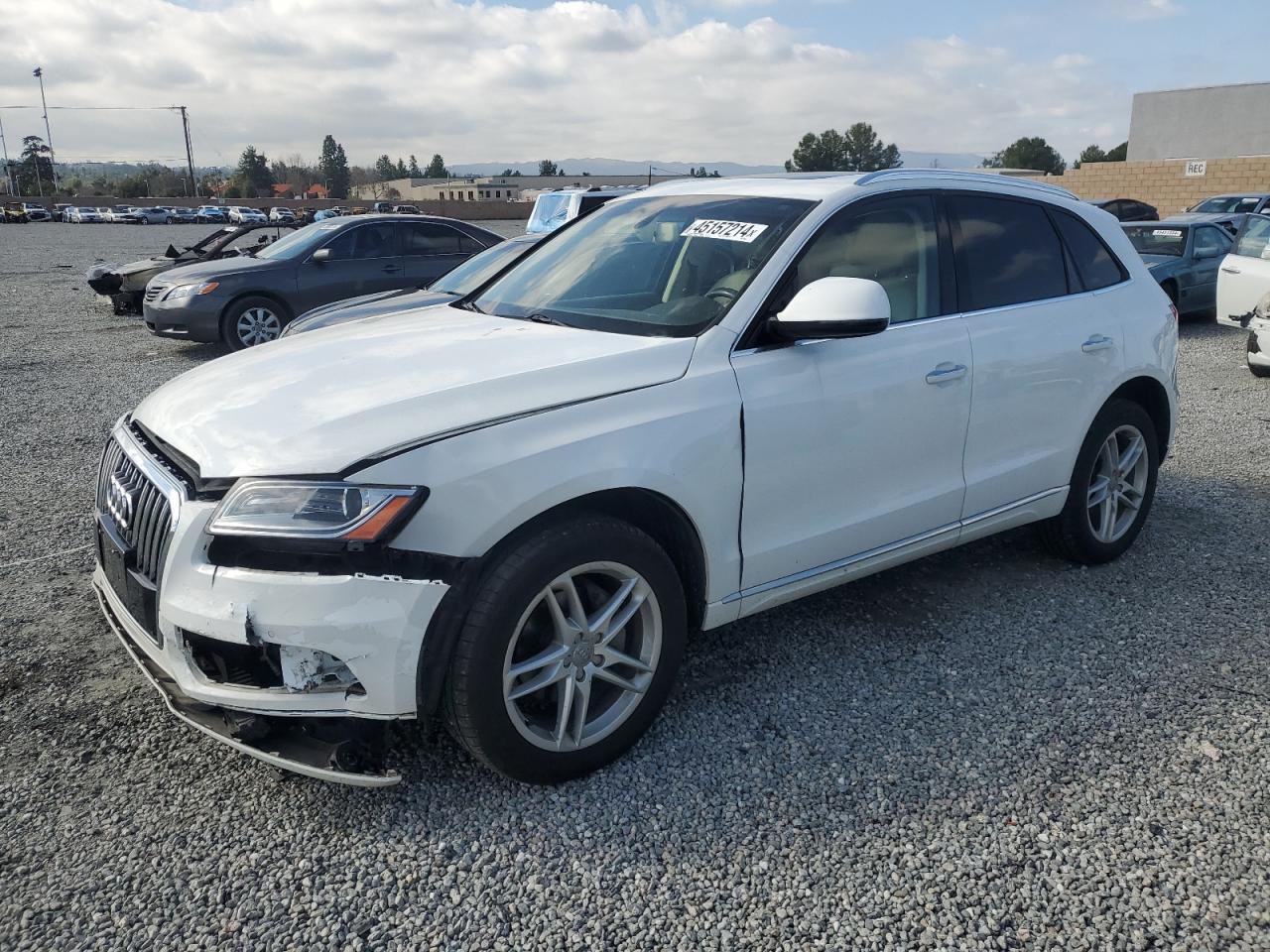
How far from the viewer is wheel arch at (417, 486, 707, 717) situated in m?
2.60

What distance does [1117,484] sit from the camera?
15.4 feet

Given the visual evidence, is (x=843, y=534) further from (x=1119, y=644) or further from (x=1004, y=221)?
(x=1004, y=221)

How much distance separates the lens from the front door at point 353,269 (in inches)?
451

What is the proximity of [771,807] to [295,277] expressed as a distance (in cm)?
1011

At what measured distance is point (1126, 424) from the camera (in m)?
4.57

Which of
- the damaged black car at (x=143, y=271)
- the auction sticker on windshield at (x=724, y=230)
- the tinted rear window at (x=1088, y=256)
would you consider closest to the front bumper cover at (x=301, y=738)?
the auction sticker on windshield at (x=724, y=230)

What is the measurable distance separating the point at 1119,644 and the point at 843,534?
1331mm

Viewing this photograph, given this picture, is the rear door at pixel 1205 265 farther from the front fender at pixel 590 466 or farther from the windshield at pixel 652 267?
the front fender at pixel 590 466

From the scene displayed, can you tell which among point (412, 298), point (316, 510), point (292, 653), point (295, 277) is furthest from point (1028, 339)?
point (295, 277)

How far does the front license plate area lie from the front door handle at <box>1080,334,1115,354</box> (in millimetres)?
3729

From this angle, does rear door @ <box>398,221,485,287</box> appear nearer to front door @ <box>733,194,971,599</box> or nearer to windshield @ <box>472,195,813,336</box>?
windshield @ <box>472,195,813,336</box>

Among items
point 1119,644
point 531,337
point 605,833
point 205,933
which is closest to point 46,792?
point 205,933

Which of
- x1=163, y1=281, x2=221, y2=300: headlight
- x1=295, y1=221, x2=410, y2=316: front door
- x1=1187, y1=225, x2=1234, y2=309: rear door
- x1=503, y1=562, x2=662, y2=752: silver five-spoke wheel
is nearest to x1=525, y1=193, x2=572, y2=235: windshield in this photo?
x1=295, y1=221, x2=410, y2=316: front door

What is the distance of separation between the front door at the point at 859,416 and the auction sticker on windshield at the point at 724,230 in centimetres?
23
